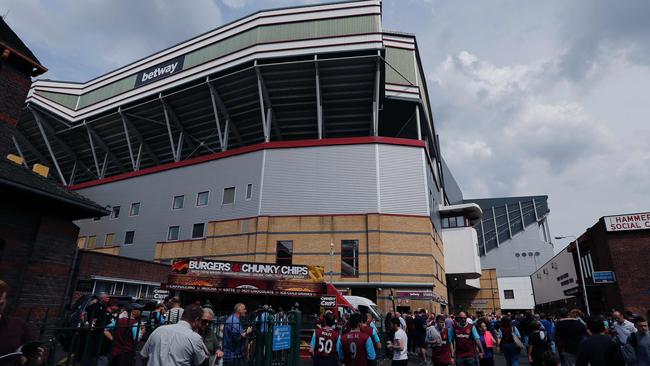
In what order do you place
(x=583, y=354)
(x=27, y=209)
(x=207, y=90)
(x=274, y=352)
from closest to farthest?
1. (x=583, y=354)
2. (x=274, y=352)
3. (x=27, y=209)
4. (x=207, y=90)

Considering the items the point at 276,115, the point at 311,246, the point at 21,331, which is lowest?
the point at 21,331

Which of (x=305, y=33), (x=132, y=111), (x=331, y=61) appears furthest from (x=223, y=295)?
(x=132, y=111)

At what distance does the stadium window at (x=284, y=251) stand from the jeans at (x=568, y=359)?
23.5m

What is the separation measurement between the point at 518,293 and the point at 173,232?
52.9m

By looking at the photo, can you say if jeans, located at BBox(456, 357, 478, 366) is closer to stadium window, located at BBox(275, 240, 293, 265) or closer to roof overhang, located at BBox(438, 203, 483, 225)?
stadium window, located at BBox(275, 240, 293, 265)

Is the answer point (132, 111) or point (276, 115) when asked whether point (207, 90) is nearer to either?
point (276, 115)

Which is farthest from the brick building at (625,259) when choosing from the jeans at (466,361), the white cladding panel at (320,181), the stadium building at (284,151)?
the jeans at (466,361)

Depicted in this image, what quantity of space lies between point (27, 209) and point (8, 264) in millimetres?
1451

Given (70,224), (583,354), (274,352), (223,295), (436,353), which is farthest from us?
(223,295)

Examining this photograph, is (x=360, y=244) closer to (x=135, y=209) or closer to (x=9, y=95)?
(x=9, y=95)

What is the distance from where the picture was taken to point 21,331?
3.86 meters

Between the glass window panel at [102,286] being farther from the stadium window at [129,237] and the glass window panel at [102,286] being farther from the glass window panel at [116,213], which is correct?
the glass window panel at [116,213]

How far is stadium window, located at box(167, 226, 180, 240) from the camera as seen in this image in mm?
36062

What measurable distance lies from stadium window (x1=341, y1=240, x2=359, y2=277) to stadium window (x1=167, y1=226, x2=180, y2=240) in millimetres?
16736
